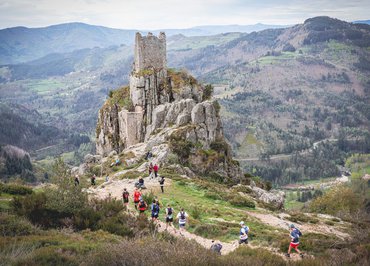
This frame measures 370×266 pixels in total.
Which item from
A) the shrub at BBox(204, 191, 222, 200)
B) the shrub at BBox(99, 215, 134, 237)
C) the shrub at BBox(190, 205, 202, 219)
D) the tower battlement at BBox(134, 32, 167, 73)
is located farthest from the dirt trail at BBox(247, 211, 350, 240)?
the tower battlement at BBox(134, 32, 167, 73)

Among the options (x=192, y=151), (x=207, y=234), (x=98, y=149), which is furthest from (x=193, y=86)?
(x=207, y=234)

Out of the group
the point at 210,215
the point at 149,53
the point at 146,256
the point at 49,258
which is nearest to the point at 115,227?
the point at 49,258

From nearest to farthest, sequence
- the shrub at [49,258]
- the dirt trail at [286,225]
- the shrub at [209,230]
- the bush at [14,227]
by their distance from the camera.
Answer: the shrub at [49,258] → the bush at [14,227] → the shrub at [209,230] → the dirt trail at [286,225]

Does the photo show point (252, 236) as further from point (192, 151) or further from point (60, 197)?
point (192, 151)

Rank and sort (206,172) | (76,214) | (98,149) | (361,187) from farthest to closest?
(361,187) → (98,149) → (206,172) → (76,214)

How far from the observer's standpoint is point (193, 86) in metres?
61.4

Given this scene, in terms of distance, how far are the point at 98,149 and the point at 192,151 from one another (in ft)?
92.4

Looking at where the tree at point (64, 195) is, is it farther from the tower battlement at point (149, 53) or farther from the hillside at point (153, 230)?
the tower battlement at point (149, 53)

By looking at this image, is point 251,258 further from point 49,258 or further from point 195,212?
point 195,212

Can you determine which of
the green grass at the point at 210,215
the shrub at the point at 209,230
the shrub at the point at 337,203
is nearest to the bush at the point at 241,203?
the green grass at the point at 210,215

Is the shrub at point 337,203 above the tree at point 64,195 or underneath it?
underneath

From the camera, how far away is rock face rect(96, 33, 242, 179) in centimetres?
4641

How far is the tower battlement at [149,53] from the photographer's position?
62656 millimetres

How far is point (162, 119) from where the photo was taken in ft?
178
